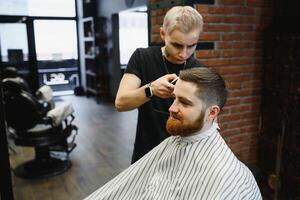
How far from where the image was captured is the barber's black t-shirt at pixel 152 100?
4.38 ft

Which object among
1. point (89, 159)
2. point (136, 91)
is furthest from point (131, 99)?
point (89, 159)

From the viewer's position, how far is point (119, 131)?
4.30m

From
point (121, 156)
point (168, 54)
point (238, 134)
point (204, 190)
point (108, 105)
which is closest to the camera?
point (204, 190)

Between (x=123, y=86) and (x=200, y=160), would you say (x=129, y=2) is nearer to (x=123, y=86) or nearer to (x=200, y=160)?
(x=123, y=86)

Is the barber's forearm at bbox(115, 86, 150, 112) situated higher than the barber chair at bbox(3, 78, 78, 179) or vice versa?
the barber's forearm at bbox(115, 86, 150, 112)

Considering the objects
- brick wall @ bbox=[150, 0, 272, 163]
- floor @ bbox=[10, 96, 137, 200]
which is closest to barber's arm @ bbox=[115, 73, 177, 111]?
brick wall @ bbox=[150, 0, 272, 163]

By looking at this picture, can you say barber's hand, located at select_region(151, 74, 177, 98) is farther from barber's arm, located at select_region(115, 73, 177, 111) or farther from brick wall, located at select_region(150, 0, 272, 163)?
brick wall, located at select_region(150, 0, 272, 163)

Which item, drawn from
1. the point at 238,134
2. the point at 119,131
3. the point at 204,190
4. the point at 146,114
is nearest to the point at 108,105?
the point at 119,131

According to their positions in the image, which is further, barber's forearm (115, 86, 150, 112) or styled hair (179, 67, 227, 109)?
barber's forearm (115, 86, 150, 112)

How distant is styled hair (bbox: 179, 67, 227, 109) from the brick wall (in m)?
1.02

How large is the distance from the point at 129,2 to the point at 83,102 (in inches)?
95.5

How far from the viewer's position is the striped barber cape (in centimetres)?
94

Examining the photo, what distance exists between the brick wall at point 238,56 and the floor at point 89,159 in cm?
128

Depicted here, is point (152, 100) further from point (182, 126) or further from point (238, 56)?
point (238, 56)
